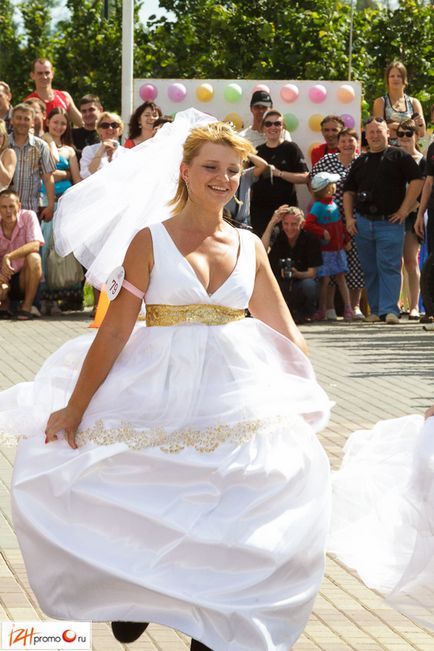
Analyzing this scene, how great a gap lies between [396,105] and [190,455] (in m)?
11.9

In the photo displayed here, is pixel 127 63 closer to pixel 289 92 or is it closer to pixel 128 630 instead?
pixel 289 92

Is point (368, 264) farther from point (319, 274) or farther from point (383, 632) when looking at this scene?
point (383, 632)

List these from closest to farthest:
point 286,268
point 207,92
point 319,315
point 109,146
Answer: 1. point 109,146
2. point 286,268
3. point 319,315
4. point 207,92

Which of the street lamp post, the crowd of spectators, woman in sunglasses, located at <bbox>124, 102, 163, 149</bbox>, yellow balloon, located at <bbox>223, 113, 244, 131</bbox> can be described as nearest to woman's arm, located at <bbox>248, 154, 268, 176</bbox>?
the crowd of spectators

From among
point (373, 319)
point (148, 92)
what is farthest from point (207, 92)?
point (373, 319)

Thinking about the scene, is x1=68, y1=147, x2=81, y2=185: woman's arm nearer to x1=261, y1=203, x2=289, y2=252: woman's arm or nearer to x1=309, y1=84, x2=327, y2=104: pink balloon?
x1=261, y1=203, x2=289, y2=252: woman's arm

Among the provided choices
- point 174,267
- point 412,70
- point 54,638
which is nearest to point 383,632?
point 54,638

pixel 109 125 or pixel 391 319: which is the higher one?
pixel 109 125

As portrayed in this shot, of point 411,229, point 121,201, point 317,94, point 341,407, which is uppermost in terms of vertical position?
point 121,201

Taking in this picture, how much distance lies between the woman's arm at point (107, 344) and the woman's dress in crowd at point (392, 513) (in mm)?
1102

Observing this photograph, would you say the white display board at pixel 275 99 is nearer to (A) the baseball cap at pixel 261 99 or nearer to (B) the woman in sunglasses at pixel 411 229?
(A) the baseball cap at pixel 261 99

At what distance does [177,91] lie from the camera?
54.8 feet

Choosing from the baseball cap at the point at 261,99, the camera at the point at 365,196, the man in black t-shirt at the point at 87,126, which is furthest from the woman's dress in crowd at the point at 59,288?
the camera at the point at 365,196

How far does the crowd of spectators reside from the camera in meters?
14.7
